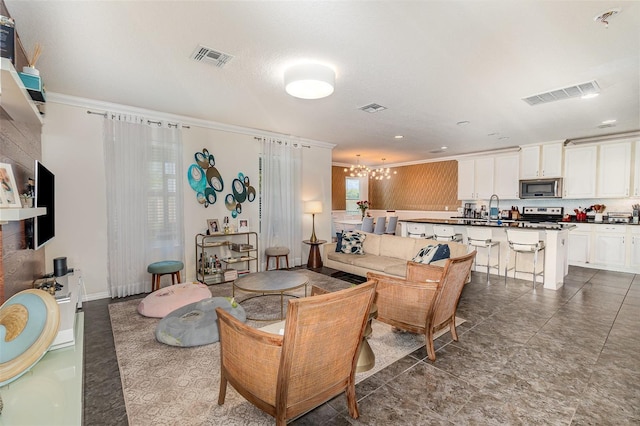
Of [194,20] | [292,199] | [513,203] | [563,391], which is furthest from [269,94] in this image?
[513,203]

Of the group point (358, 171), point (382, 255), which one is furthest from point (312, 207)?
point (358, 171)

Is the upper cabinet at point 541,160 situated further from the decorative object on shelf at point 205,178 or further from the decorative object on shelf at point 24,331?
the decorative object on shelf at point 24,331

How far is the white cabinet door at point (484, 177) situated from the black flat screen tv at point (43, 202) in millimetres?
8178

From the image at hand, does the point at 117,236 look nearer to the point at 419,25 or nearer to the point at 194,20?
the point at 194,20

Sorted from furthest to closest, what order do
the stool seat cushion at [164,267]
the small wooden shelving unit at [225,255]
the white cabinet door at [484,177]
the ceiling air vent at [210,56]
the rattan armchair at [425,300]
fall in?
the white cabinet door at [484,177] < the small wooden shelving unit at [225,255] < the stool seat cushion at [164,267] < the ceiling air vent at [210,56] < the rattan armchair at [425,300]

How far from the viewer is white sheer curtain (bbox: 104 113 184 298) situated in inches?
162

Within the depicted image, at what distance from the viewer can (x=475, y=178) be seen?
25.0 feet

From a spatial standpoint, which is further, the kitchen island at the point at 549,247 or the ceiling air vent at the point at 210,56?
the kitchen island at the point at 549,247

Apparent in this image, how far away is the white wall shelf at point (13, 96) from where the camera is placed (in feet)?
4.98

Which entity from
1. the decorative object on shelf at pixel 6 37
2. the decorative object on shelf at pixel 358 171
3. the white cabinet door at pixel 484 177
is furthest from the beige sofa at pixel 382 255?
the decorative object on shelf at pixel 6 37

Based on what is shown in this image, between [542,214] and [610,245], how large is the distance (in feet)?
4.57

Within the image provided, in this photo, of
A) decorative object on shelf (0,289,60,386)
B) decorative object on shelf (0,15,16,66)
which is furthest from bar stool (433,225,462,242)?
decorative object on shelf (0,15,16,66)

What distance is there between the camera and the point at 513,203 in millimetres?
7371

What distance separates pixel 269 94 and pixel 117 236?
2.89 m
